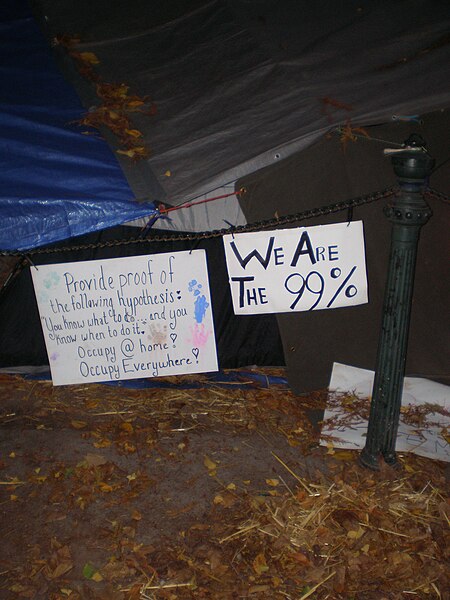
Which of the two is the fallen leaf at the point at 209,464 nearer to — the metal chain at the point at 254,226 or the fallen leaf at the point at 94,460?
the fallen leaf at the point at 94,460

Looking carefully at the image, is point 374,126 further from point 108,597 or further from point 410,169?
point 108,597

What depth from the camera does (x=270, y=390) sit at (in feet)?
14.0

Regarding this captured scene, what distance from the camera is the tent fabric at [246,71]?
363 cm

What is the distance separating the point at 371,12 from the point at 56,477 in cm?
400

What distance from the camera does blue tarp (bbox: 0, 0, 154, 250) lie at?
3652 mm

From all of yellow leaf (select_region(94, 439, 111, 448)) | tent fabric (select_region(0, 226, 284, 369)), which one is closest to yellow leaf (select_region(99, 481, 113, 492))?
yellow leaf (select_region(94, 439, 111, 448))

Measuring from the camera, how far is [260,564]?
2934 mm

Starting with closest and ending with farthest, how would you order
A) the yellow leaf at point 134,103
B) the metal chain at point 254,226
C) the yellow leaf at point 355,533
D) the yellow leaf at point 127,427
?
the yellow leaf at point 355,533 < the metal chain at point 254,226 < the yellow leaf at point 127,427 < the yellow leaf at point 134,103

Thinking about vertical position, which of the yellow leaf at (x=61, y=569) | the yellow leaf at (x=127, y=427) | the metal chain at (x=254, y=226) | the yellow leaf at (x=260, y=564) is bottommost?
the yellow leaf at (x=260, y=564)

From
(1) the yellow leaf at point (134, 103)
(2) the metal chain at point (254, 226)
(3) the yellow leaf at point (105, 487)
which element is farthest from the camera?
(1) the yellow leaf at point (134, 103)

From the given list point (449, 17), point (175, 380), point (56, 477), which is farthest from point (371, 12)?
point (56, 477)

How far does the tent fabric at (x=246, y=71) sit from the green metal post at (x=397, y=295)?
0.66m

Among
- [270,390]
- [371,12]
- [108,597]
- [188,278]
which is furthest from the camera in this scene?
[371,12]

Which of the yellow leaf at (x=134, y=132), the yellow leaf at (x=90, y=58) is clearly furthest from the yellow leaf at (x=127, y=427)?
the yellow leaf at (x=90, y=58)
